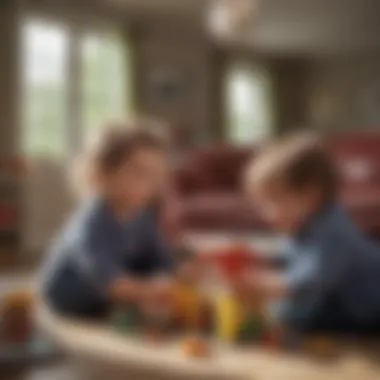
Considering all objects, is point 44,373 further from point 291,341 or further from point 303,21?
point 303,21

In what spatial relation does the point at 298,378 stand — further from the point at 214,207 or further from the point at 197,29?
the point at 197,29

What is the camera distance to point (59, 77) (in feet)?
2.44

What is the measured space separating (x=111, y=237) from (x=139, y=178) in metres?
0.07

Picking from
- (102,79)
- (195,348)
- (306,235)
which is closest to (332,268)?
(306,235)

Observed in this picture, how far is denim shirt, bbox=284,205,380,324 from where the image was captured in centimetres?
79

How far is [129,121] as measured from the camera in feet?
2.58

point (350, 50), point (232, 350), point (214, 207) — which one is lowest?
point (232, 350)

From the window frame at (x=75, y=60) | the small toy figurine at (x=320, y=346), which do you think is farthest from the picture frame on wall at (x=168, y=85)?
the small toy figurine at (x=320, y=346)

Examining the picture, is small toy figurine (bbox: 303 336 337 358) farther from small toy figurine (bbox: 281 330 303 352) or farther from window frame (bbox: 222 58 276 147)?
window frame (bbox: 222 58 276 147)

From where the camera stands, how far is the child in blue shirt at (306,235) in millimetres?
781

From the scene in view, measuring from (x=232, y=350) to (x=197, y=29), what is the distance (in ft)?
0.89

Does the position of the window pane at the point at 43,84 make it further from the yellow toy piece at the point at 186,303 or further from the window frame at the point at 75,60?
the yellow toy piece at the point at 186,303

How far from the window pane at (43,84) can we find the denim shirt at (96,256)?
0.33 feet

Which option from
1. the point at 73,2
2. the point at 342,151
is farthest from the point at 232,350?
the point at 73,2
